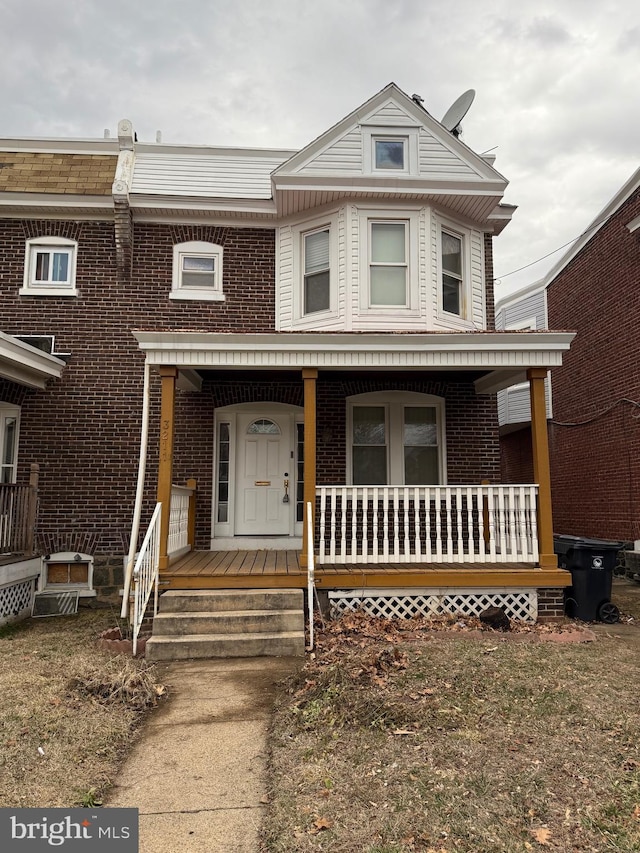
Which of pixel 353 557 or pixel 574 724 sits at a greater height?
pixel 353 557

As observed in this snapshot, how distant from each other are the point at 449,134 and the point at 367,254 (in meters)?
2.40

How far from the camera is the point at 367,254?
29.8ft

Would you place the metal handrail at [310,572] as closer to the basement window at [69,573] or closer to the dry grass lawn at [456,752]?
the dry grass lawn at [456,752]

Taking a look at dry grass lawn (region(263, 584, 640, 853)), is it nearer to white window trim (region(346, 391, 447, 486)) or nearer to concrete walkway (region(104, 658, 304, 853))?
concrete walkway (region(104, 658, 304, 853))

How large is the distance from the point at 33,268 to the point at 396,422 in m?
6.45

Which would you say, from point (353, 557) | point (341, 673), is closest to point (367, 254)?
point (353, 557)

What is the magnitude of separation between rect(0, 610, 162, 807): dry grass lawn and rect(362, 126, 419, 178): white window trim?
7.85m

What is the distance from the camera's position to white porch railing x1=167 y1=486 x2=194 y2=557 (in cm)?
758

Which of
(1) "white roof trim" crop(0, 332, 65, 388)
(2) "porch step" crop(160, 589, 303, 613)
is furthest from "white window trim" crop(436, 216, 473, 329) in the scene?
(1) "white roof trim" crop(0, 332, 65, 388)

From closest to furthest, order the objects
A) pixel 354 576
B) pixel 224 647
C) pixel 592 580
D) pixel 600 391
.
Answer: pixel 224 647 < pixel 354 576 < pixel 592 580 < pixel 600 391

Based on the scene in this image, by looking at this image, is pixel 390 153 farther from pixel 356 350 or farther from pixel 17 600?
pixel 17 600

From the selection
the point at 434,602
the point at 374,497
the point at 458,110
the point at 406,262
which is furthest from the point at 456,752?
the point at 458,110

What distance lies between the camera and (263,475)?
9312 mm

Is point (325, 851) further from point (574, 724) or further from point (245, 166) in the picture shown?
point (245, 166)
